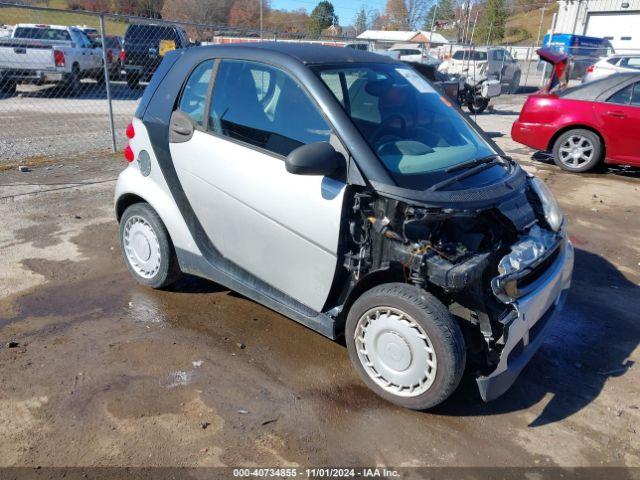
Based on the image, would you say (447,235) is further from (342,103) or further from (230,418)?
(230,418)

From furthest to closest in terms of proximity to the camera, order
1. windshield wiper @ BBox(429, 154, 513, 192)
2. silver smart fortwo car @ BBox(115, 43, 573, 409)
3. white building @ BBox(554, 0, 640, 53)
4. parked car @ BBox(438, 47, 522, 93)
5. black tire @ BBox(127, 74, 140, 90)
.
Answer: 1. white building @ BBox(554, 0, 640, 53)
2. parked car @ BBox(438, 47, 522, 93)
3. black tire @ BBox(127, 74, 140, 90)
4. windshield wiper @ BBox(429, 154, 513, 192)
5. silver smart fortwo car @ BBox(115, 43, 573, 409)

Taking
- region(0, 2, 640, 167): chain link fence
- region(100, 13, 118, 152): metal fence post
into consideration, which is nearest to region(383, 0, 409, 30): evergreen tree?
region(0, 2, 640, 167): chain link fence

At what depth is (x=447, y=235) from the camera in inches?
118

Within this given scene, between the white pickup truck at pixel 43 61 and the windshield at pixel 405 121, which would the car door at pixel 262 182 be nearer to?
the windshield at pixel 405 121

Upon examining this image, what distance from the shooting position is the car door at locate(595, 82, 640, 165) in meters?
7.82

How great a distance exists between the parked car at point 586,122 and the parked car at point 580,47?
14186 millimetres

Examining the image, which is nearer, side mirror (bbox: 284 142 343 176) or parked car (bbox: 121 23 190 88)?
side mirror (bbox: 284 142 343 176)

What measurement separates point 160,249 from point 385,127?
1931 mm

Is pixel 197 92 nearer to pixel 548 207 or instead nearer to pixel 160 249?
pixel 160 249

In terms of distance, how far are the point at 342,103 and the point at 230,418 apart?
191 centimetres

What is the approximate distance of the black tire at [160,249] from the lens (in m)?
4.00

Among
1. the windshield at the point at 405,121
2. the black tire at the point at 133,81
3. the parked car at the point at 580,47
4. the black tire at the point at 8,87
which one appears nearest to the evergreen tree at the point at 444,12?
the parked car at the point at 580,47

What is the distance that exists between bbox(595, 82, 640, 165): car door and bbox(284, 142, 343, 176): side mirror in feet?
22.0

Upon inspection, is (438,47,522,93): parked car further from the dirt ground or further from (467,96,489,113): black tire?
the dirt ground
